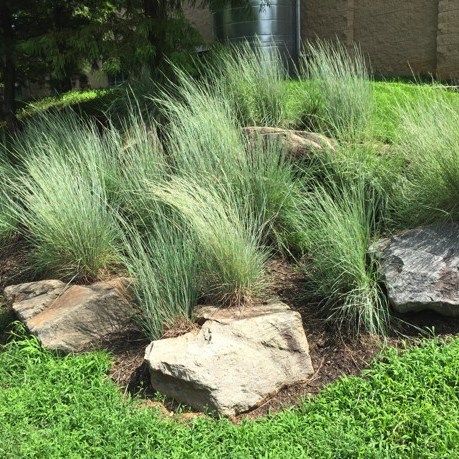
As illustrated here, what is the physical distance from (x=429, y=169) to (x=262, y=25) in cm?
697

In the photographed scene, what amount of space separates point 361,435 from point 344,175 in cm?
247

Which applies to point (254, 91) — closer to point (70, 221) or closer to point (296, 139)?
point (296, 139)

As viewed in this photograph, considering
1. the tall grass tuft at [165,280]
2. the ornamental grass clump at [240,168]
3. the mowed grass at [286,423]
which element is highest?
the ornamental grass clump at [240,168]

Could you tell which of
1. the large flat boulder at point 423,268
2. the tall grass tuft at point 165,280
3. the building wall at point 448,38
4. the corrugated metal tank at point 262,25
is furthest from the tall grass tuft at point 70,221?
the building wall at point 448,38

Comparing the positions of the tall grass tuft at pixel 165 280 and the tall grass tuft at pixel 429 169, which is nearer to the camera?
the tall grass tuft at pixel 165 280

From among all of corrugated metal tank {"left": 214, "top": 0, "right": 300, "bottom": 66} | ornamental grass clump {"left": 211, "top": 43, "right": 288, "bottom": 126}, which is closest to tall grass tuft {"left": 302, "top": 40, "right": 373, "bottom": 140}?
ornamental grass clump {"left": 211, "top": 43, "right": 288, "bottom": 126}

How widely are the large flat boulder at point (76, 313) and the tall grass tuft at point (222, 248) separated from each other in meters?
0.71

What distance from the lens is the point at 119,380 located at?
415cm

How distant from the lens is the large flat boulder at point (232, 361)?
3.77 m

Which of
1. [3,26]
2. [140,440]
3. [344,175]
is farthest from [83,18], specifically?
[140,440]

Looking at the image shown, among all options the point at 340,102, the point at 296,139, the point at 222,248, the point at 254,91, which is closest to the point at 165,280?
the point at 222,248

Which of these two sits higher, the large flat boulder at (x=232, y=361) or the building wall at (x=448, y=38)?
the building wall at (x=448, y=38)

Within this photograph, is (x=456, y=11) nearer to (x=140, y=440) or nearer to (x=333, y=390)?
(x=333, y=390)

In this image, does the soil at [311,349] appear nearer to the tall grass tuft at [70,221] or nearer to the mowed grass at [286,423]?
the mowed grass at [286,423]
